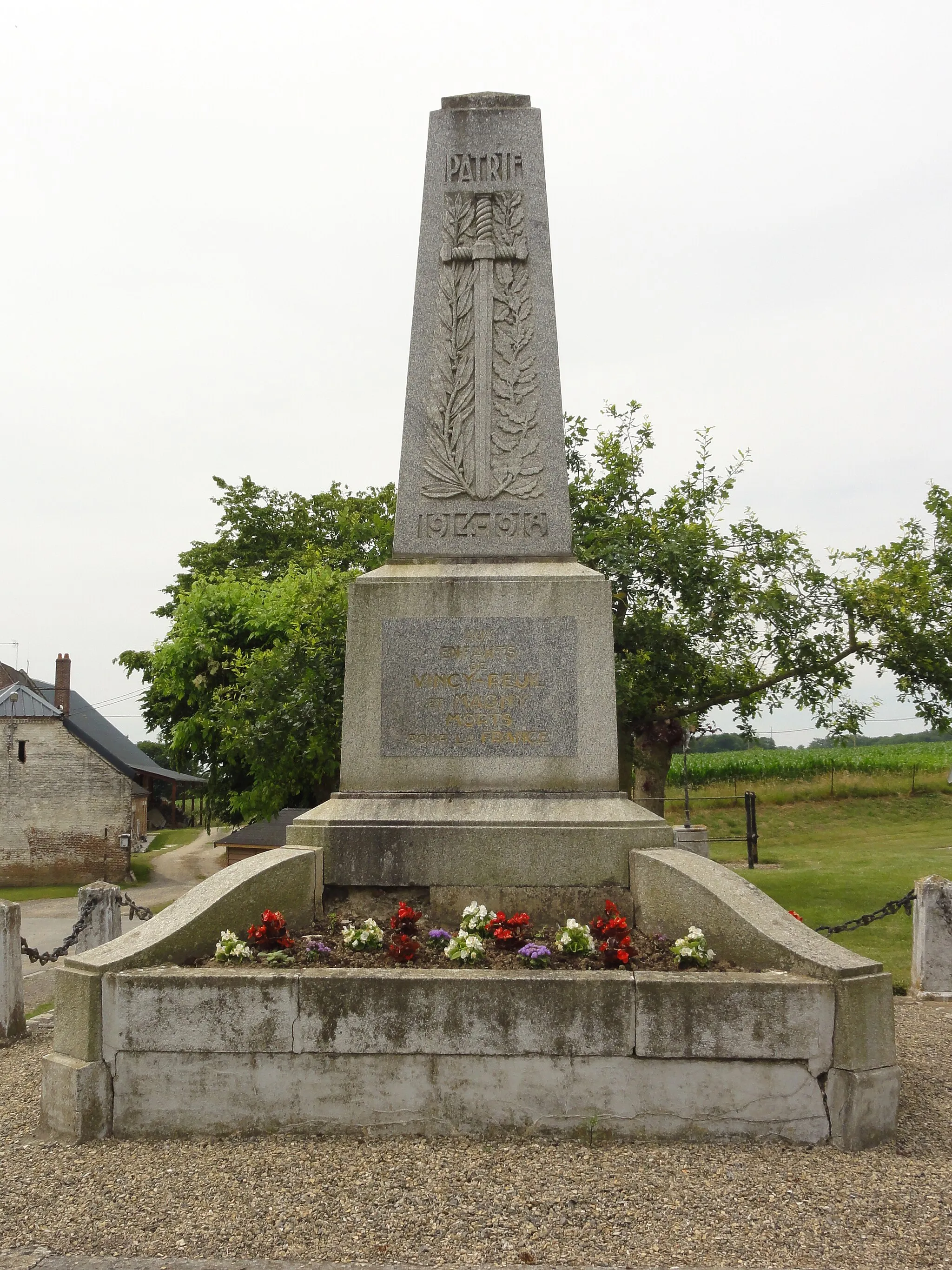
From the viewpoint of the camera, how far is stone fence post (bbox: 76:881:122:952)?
27.3 ft

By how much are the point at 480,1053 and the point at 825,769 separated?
31845mm

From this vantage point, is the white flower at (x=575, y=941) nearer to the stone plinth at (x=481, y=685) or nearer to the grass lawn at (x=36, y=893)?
the stone plinth at (x=481, y=685)

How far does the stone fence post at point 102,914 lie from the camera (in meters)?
8.31

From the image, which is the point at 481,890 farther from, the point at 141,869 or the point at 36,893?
the point at 141,869

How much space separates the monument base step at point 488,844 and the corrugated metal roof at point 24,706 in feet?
81.6

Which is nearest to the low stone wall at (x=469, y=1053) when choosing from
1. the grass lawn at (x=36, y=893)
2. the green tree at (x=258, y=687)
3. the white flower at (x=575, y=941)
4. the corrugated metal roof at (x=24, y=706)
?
the white flower at (x=575, y=941)

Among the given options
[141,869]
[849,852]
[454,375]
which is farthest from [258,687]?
[141,869]

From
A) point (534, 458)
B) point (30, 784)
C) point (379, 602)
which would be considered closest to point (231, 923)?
point (379, 602)

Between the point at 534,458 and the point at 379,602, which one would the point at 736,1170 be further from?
the point at 534,458

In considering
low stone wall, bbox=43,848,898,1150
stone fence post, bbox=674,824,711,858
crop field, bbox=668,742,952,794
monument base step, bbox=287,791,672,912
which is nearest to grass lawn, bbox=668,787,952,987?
stone fence post, bbox=674,824,711,858

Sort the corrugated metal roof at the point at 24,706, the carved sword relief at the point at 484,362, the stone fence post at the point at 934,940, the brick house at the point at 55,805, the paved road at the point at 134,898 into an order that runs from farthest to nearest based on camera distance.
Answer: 1. the corrugated metal roof at the point at 24,706
2. the brick house at the point at 55,805
3. the paved road at the point at 134,898
4. the stone fence post at the point at 934,940
5. the carved sword relief at the point at 484,362

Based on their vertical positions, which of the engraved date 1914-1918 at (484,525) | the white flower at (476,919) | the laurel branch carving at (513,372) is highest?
the laurel branch carving at (513,372)

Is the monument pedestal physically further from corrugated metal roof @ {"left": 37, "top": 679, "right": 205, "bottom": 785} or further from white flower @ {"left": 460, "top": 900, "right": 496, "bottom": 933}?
corrugated metal roof @ {"left": 37, "top": 679, "right": 205, "bottom": 785}

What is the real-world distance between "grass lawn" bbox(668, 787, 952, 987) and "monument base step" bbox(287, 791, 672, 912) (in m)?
4.32
